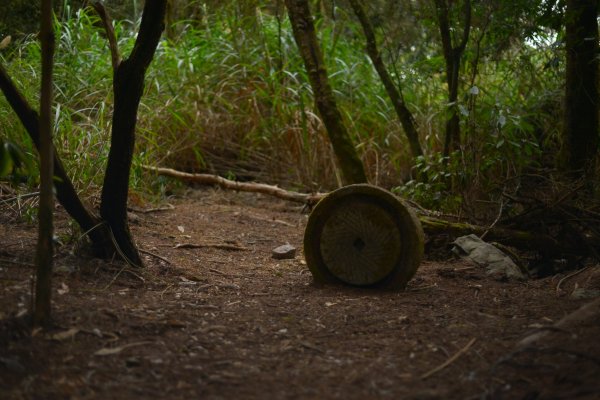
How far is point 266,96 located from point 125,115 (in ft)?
12.0

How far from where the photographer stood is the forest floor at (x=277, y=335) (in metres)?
2.38

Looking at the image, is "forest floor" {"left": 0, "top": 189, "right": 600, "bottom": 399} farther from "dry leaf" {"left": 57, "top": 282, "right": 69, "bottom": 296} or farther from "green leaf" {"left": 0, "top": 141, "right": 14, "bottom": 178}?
"green leaf" {"left": 0, "top": 141, "right": 14, "bottom": 178}

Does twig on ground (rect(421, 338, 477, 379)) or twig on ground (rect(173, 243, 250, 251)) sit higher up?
twig on ground (rect(173, 243, 250, 251))

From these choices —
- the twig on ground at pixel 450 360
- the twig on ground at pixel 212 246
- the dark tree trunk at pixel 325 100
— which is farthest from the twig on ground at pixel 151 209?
the twig on ground at pixel 450 360

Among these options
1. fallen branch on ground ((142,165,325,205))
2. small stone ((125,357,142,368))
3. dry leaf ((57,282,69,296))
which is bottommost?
small stone ((125,357,142,368))

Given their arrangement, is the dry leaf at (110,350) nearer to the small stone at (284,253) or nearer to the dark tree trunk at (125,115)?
the dark tree trunk at (125,115)

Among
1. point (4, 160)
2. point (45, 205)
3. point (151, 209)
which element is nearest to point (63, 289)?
point (45, 205)

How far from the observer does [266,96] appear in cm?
704

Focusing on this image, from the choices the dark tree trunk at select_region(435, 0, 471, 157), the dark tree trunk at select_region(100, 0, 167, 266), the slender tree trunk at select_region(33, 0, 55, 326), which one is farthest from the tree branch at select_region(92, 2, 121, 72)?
the dark tree trunk at select_region(435, 0, 471, 157)

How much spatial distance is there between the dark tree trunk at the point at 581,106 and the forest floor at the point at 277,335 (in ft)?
2.94

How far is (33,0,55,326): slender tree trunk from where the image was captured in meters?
2.65

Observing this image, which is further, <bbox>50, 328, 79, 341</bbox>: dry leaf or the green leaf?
<bbox>50, 328, 79, 341</bbox>: dry leaf

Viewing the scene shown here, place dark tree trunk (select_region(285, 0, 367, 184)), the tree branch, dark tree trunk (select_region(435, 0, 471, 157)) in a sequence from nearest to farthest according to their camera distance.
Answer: the tree branch, dark tree trunk (select_region(435, 0, 471, 157)), dark tree trunk (select_region(285, 0, 367, 184))

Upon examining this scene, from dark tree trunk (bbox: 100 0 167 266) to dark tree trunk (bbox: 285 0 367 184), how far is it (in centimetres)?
194
